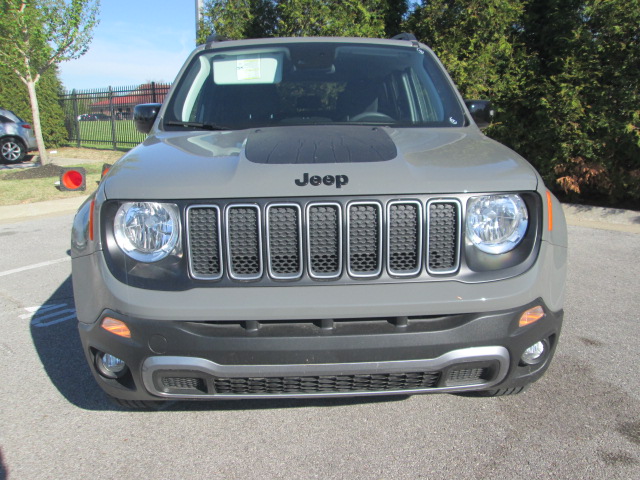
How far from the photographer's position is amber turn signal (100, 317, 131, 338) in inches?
85.3

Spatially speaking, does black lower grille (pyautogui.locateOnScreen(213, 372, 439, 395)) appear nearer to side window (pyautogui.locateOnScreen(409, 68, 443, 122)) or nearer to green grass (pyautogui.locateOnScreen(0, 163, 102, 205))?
side window (pyautogui.locateOnScreen(409, 68, 443, 122))

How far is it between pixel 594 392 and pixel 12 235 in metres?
7.18

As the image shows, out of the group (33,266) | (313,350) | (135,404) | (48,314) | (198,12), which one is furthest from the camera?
(198,12)

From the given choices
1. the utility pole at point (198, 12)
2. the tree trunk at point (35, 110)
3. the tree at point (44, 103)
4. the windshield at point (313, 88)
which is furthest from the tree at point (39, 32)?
the windshield at point (313, 88)

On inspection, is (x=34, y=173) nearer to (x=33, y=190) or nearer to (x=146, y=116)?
(x=33, y=190)

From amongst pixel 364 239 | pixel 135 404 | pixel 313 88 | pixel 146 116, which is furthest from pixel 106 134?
pixel 364 239

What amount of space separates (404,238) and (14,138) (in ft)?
54.7

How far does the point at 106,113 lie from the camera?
18.9 m

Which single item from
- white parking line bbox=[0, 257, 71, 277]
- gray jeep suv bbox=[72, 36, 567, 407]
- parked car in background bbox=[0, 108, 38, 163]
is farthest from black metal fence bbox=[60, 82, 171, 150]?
gray jeep suv bbox=[72, 36, 567, 407]

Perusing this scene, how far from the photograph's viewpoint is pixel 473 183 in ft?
7.27

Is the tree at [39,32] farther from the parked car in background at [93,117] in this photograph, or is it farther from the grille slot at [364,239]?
the grille slot at [364,239]

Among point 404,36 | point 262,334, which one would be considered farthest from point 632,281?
point 262,334

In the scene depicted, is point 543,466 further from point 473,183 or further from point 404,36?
point 404,36

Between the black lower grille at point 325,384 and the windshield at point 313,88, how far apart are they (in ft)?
5.05
